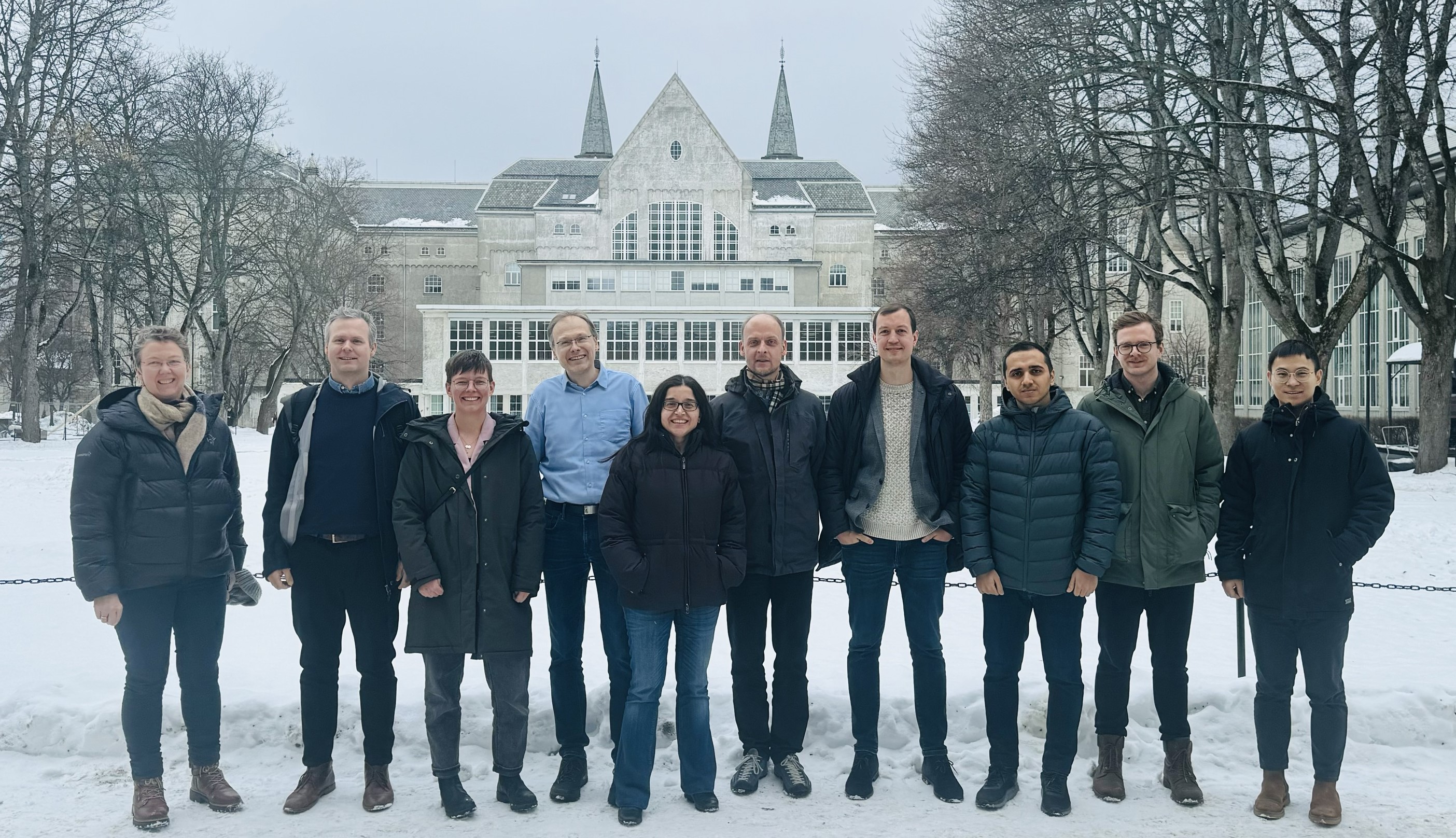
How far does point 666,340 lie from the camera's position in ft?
144

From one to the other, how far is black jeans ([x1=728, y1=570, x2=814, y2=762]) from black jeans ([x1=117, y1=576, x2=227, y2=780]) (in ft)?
7.80

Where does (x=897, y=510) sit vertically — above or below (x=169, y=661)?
above

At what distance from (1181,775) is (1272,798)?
1.22ft

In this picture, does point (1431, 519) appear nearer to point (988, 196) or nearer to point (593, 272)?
point (988, 196)

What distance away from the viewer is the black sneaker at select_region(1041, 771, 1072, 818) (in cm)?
462

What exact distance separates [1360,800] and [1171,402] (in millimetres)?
1943

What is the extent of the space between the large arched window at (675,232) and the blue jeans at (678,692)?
54567mm

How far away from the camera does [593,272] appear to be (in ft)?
189

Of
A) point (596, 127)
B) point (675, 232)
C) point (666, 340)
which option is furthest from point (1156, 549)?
point (596, 127)

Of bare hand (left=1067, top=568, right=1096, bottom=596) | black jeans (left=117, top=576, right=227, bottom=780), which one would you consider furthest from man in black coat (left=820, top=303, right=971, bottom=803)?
black jeans (left=117, top=576, right=227, bottom=780)

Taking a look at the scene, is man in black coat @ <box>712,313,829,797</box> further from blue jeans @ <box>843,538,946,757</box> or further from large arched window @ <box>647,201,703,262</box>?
large arched window @ <box>647,201,703,262</box>

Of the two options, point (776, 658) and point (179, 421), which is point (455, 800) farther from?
point (179, 421)

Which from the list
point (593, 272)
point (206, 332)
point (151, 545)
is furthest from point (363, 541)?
point (593, 272)

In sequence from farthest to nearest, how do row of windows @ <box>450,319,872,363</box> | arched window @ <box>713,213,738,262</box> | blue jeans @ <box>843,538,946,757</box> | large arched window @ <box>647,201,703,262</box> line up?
arched window @ <box>713,213,738,262</box> < large arched window @ <box>647,201,703,262</box> < row of windows @ <box>450,319,872,363</box> < blue jeans @ <box>843,538,946,757</box>
